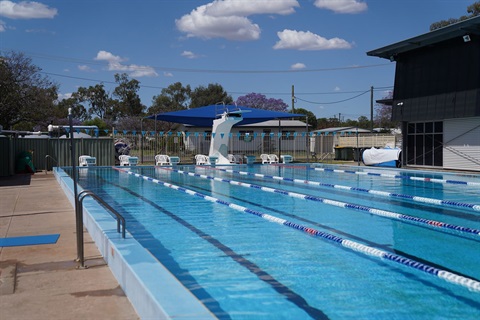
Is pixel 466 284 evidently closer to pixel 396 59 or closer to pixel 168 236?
pixel 168 236

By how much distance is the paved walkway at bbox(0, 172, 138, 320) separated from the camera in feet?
12.2

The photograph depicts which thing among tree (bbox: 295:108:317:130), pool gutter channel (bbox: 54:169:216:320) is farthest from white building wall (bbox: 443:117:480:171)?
tree (bbox: 295:108:317:130)

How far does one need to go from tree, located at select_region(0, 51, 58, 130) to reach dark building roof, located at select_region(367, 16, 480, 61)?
2163cm

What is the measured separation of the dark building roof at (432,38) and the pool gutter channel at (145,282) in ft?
52.7

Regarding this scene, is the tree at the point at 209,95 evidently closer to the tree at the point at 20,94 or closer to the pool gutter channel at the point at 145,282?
the tree at the point at 20,94

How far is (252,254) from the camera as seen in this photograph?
5.66m

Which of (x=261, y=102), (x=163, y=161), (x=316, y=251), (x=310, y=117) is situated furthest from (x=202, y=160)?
(x=261, y=102)

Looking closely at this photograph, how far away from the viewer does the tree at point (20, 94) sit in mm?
29125

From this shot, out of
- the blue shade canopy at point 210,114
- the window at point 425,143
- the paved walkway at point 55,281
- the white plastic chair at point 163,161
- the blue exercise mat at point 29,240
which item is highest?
the blue shade canopy at point 210,114

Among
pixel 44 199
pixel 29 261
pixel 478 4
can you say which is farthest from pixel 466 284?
pixel 478 4

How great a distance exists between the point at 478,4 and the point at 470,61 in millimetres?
19962

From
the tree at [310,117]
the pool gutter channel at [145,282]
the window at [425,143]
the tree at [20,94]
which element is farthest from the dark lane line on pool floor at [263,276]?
the tree at [310,117]

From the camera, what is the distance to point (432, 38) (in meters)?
19.3

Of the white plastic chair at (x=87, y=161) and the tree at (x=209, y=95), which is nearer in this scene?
the white plastic chair at (x=87, y=161)
